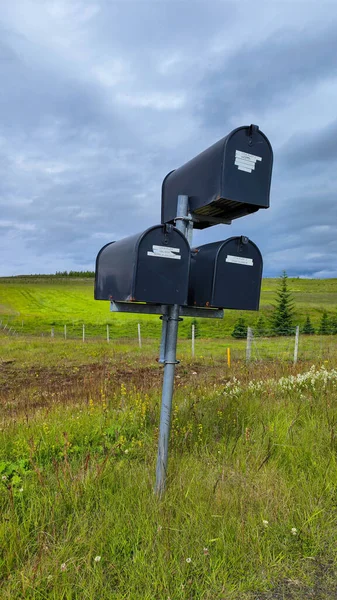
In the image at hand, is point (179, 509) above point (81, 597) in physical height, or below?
above

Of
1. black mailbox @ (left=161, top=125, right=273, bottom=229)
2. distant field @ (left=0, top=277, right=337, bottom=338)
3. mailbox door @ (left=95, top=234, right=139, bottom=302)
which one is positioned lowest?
distant field @ (left=0, top=277, right=337, bottom=338)

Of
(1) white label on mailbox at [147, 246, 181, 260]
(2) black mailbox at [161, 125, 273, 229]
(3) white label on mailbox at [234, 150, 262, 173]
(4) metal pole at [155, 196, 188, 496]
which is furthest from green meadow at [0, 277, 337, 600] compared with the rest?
(3) white label on mailbox at [234, 150, 262, 173]

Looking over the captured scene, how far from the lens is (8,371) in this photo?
11.5m

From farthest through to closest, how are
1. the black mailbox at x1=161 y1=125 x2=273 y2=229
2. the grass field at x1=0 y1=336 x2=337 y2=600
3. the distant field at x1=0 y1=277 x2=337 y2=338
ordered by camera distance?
the distant field at x1=0 y1=277 x2=337 y2=338 < the black mailbox at x1=161 y1=125 x2=273 y2=229 < the grass field at x1=0 y1=336 x2=337 y2=600

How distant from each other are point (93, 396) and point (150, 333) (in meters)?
27.9

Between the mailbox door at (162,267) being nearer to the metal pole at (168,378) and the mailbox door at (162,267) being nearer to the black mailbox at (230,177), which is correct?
the metal pole at (168,378)

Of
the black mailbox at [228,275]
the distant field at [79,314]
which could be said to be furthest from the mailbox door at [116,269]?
the distant field at [79,314]

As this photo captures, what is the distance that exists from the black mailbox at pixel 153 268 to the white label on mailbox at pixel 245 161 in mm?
600

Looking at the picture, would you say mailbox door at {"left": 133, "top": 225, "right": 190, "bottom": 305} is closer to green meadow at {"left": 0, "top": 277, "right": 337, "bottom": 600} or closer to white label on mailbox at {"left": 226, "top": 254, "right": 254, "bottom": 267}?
white label on mailbox at {"left": 226, "top": 254, "right": 254, "bottom": 267}

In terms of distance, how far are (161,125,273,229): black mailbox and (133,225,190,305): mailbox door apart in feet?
1.30

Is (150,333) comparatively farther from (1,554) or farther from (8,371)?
(1,554)

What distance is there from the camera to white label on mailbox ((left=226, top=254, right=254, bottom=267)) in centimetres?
255

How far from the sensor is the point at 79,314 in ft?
147

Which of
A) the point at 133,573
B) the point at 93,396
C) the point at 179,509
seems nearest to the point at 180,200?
the point at 179,509
